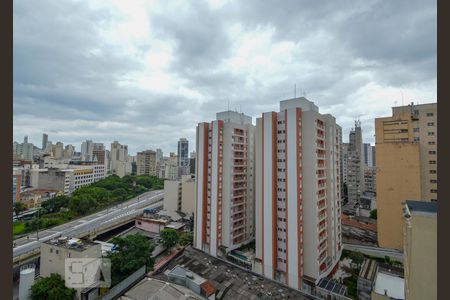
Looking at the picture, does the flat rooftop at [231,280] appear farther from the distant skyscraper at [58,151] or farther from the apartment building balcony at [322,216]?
the distant skyscraper at [58,151]

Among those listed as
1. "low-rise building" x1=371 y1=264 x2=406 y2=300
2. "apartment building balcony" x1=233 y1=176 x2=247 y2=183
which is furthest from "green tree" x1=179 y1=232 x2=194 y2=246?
"low-rise building" x1=371 y1=264 x2=406 y2=300

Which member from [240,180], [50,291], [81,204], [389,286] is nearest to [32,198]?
[81,204]

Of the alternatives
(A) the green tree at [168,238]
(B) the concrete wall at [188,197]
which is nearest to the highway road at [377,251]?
(A) the green tree at [168,238]

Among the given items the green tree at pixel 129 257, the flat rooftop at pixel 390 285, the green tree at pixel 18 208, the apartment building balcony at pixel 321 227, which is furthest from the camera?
the green tree at pixel 18 208

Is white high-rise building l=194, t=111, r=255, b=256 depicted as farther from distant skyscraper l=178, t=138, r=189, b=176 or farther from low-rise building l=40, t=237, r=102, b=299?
distant skyscraper l=178, t=138, r=189, b=176

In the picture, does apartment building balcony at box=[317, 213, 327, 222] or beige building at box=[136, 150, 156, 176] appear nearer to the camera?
apartment building balcony at box=[317, 213, 327, 222]

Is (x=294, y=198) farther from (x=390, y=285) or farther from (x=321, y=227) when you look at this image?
(x=390, y=285)
